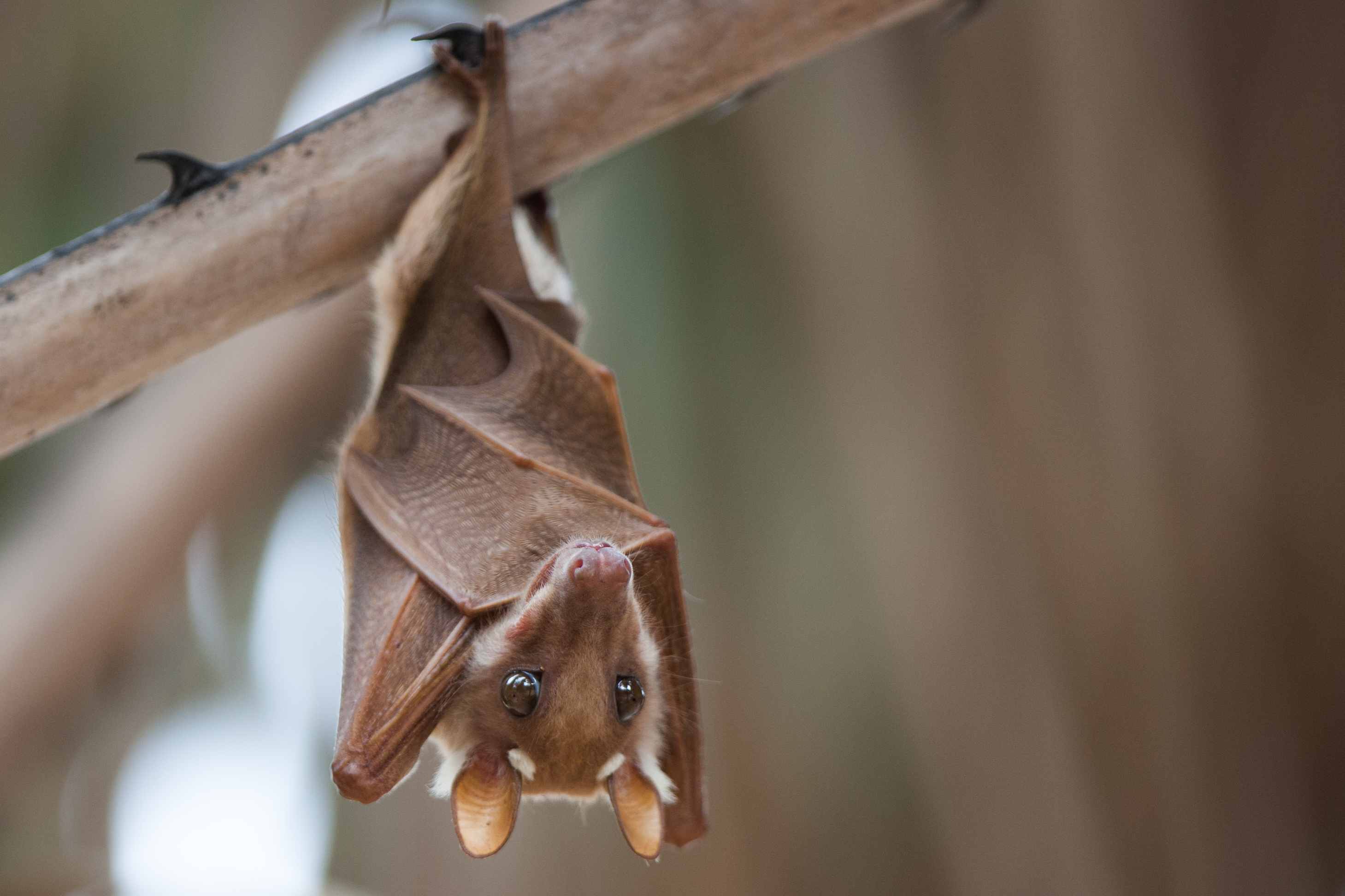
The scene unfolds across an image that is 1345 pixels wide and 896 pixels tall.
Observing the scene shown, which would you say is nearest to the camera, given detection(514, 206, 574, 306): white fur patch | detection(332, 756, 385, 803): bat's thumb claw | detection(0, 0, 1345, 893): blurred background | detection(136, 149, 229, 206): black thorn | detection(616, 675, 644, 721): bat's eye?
detection(332, 756, 385, 803): bat's thumb claw

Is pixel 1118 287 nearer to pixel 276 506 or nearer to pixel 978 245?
pixel 978 245

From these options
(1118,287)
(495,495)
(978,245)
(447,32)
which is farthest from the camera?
(978,245)

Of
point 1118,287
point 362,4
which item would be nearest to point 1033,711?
point 1118,287

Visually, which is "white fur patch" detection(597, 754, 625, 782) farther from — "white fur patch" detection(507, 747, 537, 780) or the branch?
the branch

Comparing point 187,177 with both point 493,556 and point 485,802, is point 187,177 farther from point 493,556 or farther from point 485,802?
point 485,802

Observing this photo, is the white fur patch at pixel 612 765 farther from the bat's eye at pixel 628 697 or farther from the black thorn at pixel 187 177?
the black thorn at pixel 187 177

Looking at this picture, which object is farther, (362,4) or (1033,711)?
(362,4)

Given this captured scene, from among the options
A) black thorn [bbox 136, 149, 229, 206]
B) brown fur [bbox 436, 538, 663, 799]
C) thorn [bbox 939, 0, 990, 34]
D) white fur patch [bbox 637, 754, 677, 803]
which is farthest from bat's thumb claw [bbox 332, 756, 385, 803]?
thorn [bbox 939, 0, 990, 34]
